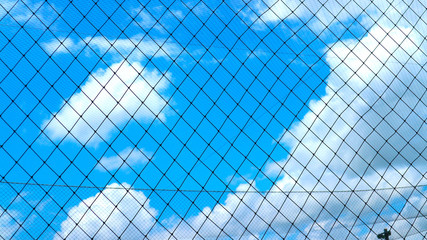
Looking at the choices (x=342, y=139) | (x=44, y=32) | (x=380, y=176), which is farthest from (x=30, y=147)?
(x=380, y=176)

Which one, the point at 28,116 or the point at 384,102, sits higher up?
the point at 384,102

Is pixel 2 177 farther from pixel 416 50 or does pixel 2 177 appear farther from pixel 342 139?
→ pixel 416 50

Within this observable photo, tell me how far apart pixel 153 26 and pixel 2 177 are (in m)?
2.06

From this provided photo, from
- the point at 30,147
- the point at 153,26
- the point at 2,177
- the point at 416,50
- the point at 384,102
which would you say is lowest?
the point at 2,177

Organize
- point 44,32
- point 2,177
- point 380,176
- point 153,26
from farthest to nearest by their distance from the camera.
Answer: point 380,176 < point 153,26 < point 44,32 < point 2,177

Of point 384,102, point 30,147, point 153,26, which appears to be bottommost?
point 30,147

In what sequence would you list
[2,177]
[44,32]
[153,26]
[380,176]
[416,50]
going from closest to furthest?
[2,177] → [44,32] → [153,26] → [380,176] → [416,50]

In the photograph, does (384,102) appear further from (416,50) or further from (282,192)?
(282,192)

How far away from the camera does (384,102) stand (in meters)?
6.24

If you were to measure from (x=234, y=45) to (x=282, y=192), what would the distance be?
157cm

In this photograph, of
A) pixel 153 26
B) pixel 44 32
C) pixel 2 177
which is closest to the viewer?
pixel 2 177

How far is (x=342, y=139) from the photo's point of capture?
19.4 feet

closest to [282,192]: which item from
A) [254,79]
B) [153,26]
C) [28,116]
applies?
[254,79]

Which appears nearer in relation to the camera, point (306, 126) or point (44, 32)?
point (44, 32)
